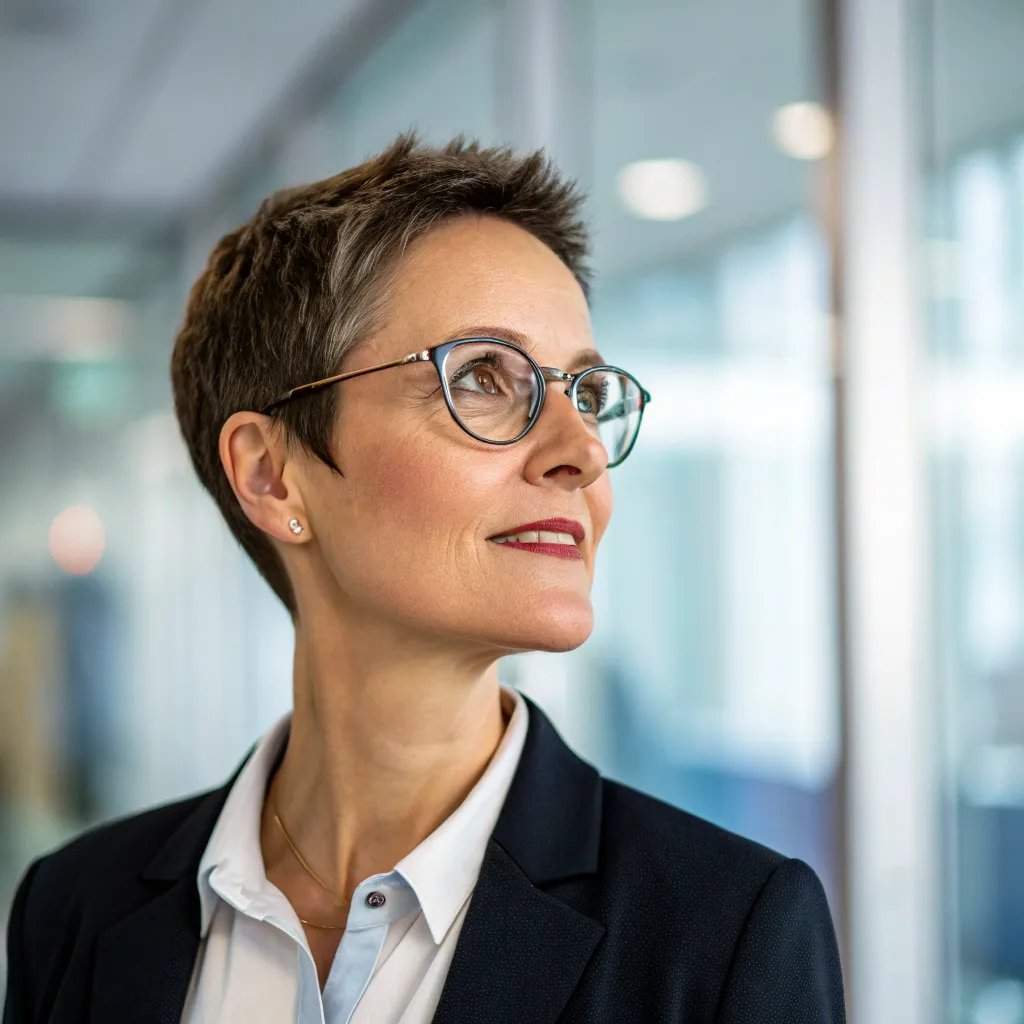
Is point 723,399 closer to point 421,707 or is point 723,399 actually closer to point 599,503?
point 599,503

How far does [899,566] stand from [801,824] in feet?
1.94

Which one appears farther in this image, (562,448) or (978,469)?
(978,469)

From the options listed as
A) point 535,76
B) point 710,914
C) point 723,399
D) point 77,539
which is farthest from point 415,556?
point 77,539

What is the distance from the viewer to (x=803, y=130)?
2.55 meters

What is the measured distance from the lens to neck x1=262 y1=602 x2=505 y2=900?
4.35ft

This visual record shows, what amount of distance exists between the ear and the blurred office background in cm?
134

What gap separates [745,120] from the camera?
2.73 m

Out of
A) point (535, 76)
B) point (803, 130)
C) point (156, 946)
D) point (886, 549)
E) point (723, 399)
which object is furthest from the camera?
point (535, 76)

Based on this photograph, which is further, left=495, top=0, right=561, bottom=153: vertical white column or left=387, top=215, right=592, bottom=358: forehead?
left=495, top=0, right=561, bottom=153: vertical white column

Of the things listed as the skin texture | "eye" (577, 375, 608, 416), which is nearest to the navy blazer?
the skin texture

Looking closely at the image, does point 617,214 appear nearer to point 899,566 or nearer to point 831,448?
point 831,448

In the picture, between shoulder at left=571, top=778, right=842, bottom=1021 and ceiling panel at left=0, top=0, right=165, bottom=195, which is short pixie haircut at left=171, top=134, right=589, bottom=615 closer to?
shoulder at left=571, top=778, right=842, bottom=1021

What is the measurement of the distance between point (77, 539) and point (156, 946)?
3.12 metres

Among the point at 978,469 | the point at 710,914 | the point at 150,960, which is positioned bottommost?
the point at 150,960
